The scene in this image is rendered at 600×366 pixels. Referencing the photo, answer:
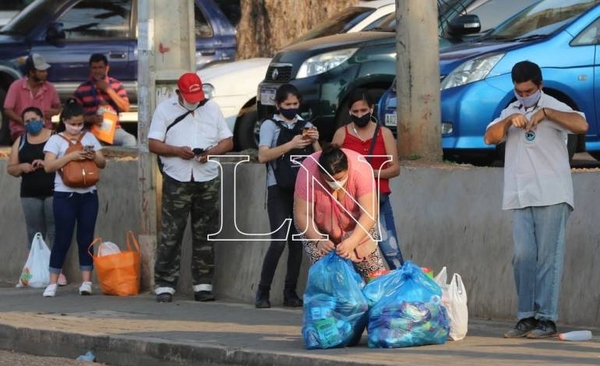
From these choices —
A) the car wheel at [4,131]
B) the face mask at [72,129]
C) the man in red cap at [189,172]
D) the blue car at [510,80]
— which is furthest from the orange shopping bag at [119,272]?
the car wheel at [4,131]

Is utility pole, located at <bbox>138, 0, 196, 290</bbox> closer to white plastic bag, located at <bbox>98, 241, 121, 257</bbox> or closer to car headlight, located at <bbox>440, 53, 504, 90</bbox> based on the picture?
white plastic bag, located at <bbox>98, 241, 121, 257</bbox>

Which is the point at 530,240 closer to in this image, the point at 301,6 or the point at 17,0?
the point at 301,6

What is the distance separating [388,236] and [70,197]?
361 centimetres

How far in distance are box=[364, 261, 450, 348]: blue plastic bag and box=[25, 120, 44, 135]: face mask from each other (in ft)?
17.3

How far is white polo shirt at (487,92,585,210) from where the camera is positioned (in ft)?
31.5

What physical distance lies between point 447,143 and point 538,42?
1.20m

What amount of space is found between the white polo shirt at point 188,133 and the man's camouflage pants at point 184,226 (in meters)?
0.08

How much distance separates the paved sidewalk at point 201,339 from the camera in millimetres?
8984

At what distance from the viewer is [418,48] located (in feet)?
41.4

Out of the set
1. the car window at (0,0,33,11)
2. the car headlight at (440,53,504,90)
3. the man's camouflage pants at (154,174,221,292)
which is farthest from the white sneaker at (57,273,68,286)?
the car window at (0,0,33,11)

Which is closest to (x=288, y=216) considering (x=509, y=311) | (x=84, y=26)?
(x=509, y=311)

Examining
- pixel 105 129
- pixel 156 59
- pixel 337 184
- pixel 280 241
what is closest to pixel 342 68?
pixel 105 129

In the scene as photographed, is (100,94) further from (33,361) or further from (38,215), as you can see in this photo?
(33,361)

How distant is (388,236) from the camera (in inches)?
418
